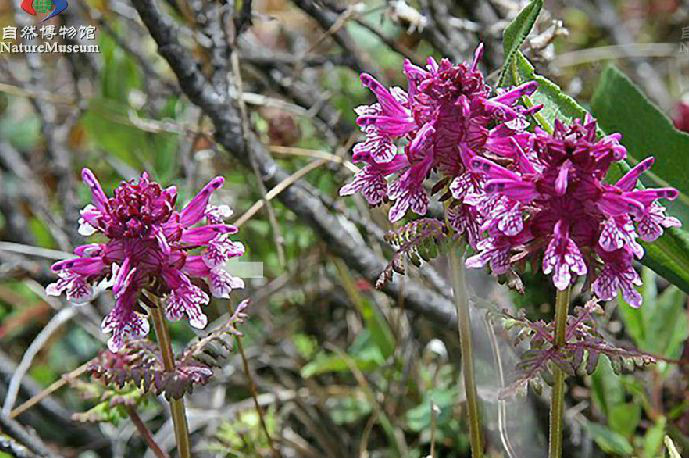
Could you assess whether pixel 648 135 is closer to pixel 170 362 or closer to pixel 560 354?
pixel 560 354

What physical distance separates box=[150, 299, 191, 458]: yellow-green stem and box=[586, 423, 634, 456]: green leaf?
0.72 meters

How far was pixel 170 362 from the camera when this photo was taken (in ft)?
3.65

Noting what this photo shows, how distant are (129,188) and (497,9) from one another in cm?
106

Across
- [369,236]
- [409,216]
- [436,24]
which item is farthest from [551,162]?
[436,24]

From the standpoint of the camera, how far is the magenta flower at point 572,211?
35.3 inches

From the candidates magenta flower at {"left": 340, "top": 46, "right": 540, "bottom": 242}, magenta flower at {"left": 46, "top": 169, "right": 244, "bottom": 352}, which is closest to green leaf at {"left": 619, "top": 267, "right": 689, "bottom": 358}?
magenta flower at {"left": 340, "top": 46, "right": 540, "bottom": 242}

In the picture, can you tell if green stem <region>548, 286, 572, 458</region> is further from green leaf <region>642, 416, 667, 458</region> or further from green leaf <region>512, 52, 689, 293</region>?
green leaf <region>642, 416, 667, 458</region>

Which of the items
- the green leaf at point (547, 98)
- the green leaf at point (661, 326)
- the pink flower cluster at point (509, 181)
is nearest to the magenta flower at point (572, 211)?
the pink flower cluster at point (509, 181)

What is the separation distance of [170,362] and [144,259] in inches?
6.3

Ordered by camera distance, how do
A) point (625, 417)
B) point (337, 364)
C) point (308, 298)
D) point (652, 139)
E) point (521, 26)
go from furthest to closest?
1. point (308, 298)
2. point (337, 364)
3. point (625, 417)
4. point (652, 139)
5. point (521, 26)

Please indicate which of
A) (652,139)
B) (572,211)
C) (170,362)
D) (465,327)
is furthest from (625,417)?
(170,362)

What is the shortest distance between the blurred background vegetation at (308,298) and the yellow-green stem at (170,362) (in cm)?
19

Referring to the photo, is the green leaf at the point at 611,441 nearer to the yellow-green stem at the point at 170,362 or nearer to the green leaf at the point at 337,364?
the green leaf at the point at 337,364

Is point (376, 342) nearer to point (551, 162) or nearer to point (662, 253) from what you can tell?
point (662, 253)
